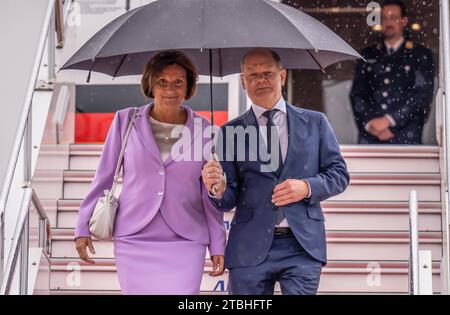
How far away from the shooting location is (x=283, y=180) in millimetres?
6344

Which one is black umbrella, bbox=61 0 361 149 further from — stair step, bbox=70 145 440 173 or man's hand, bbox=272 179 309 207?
stair step, bbox=70 145 440 173

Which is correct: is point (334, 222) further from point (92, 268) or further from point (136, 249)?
point (136, 249)

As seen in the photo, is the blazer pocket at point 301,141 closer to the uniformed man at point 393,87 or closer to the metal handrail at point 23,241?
the metal handrail at point 23,241

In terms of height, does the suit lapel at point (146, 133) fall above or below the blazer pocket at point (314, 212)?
above

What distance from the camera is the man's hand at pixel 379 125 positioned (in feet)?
34.7

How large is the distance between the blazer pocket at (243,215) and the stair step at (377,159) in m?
2.73

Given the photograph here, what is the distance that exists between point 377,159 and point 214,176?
3.10 m

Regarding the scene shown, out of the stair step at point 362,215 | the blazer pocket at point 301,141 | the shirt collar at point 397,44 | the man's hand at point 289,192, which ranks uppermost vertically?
the shirt collar at point 397,44

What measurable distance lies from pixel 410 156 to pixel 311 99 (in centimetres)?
A: 365

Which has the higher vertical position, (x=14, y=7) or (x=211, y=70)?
(x=14, y=7)

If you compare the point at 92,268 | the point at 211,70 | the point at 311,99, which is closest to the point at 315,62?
the point at 211,70

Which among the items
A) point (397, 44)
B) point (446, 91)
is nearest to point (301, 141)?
point (446, 91)

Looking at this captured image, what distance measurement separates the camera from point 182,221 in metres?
Answer: 6.40

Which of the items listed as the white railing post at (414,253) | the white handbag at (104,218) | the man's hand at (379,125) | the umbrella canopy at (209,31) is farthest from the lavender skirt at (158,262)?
the man's hand at (379,125)
